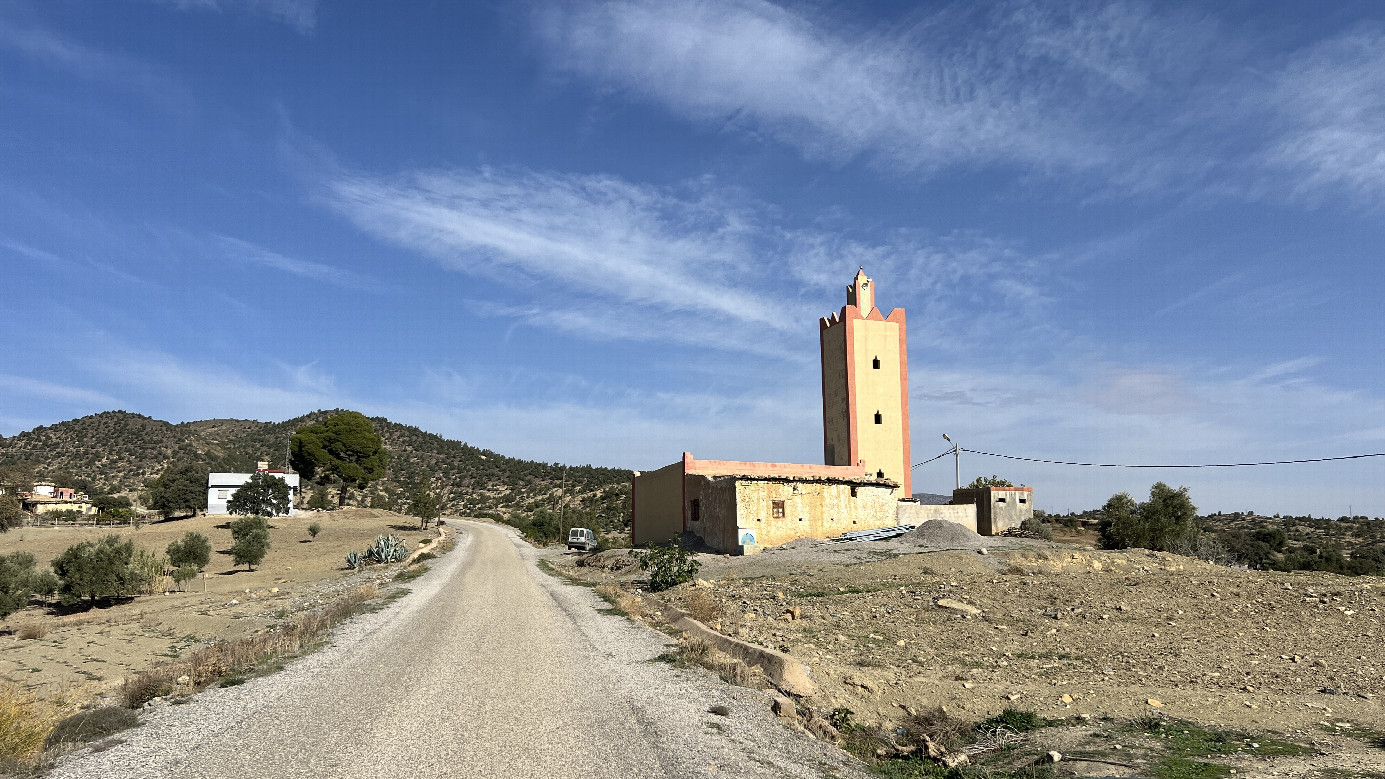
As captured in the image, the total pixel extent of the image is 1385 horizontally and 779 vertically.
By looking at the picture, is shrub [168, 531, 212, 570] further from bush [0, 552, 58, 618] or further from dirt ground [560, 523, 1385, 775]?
dirt ground [560, 523, 1385, 775]

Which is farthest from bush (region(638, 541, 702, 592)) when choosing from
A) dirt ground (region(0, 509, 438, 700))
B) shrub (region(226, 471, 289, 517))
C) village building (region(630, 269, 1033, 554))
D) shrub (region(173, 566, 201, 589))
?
shrub (region(226, 471, 289, 517))

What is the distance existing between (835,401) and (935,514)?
888cm

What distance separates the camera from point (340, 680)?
10.3m

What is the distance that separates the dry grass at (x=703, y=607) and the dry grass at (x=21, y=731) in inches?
426

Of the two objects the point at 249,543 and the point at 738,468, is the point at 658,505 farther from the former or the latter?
the point at 249,543

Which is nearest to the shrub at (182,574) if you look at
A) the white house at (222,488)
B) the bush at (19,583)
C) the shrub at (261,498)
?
the bush at (19,583)

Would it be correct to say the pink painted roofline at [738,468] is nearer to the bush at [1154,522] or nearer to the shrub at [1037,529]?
the shrub at [1037,529]

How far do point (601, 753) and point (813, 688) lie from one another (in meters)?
A: 3.93

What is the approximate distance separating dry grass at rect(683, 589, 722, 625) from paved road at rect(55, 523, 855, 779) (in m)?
3.21

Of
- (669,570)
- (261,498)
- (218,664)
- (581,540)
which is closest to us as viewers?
(218,664)

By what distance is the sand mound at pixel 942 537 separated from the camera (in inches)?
1210

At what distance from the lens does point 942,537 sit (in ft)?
108

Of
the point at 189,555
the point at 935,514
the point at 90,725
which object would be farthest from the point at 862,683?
the point at 189,555

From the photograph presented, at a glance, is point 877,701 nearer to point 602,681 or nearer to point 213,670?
point 602,681
